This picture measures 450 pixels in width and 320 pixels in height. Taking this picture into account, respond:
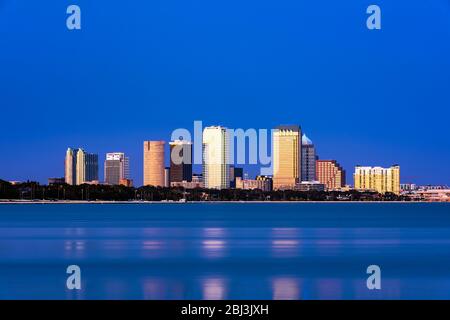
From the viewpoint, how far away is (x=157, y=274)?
3259cm

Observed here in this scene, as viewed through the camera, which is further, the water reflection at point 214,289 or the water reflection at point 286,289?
the water reflection at point 214,289

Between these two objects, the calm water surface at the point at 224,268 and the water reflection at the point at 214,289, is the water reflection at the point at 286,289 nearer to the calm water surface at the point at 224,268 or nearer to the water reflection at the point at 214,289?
the calm water surface at the point at 224,268

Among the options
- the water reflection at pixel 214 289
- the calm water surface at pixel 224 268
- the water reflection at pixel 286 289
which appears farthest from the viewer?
the calm water surface at pixel 224 268

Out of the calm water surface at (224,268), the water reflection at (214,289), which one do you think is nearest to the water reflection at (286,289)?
the calm water surface at (224,268)

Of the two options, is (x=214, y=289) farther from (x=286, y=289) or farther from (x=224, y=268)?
(x=224, y=268)

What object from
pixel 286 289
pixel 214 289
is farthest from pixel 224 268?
pixel 286 289

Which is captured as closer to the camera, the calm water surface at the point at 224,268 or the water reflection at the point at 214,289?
the water reflection at the point at 214,289

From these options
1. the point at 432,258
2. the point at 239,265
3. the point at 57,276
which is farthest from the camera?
the point at 432,258

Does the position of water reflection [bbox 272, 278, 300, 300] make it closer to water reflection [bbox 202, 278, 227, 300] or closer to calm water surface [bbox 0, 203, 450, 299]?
calm water surface [bbox 0, 203, 450, 299]

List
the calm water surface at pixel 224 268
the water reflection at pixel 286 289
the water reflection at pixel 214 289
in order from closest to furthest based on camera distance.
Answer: the water reflection at pixel 286 289
the water reflection at pixel 214 289
the calm water surface at pixel 224 268
